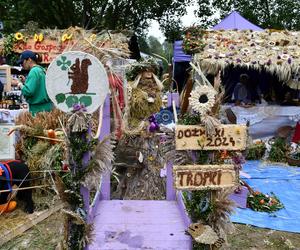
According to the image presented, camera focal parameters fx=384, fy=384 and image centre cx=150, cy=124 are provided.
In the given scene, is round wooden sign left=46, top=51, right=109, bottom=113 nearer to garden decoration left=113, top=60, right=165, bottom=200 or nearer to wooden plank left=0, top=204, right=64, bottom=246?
wooden plank left=0, top=204, right=64, bottom=246

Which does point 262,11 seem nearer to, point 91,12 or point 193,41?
point 91,12

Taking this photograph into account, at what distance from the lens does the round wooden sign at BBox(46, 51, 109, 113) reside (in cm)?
251

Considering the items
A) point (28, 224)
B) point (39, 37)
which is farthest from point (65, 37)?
point (28, 224)

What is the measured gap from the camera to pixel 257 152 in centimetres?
770

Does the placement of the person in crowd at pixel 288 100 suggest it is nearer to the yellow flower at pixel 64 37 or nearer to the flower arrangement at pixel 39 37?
the yellow flower at pixel 64 37

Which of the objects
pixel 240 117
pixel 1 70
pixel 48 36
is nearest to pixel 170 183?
pixel 1 70

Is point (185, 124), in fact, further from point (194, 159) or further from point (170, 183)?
point (170, 183)

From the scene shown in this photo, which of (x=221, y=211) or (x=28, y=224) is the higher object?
(x=221, y=211)

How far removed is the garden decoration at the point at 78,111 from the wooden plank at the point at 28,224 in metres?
1.02

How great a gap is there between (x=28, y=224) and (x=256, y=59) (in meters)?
5.62

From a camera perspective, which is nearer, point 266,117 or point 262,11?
point 266,117

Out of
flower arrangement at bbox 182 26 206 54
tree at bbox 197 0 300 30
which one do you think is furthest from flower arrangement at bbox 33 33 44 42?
tree at bbox 197 0 300 30

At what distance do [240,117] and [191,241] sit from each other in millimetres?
5711

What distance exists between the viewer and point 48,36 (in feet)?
32.4
